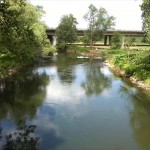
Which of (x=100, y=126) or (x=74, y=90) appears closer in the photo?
(x=100, y=126)

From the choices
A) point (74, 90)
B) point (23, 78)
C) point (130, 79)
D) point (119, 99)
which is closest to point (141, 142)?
point (119, 99)

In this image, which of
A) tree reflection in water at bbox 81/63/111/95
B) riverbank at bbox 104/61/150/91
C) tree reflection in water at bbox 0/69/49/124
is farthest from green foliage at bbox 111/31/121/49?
tree reflection in water at bbox 0/69/49/124

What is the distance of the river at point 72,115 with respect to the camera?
2223 centimetres

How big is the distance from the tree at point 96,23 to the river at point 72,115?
210 ft

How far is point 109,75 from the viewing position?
5222 cm

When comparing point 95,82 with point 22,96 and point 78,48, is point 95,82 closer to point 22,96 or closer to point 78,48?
point 22,96

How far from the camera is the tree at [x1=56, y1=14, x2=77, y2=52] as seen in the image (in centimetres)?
10344

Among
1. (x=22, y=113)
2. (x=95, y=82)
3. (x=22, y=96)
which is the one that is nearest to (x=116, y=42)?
(x=95, y=82)

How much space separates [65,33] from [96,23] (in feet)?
41.2

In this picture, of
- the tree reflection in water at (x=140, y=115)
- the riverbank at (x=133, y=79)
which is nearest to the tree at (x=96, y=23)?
the riverbank at (x=133, y=79)

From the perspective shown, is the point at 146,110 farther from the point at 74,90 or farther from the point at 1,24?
the point at 1,24

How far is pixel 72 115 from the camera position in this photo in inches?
1115

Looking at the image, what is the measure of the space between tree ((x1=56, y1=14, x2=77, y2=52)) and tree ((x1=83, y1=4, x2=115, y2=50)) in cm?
698

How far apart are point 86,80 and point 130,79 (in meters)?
6.84
